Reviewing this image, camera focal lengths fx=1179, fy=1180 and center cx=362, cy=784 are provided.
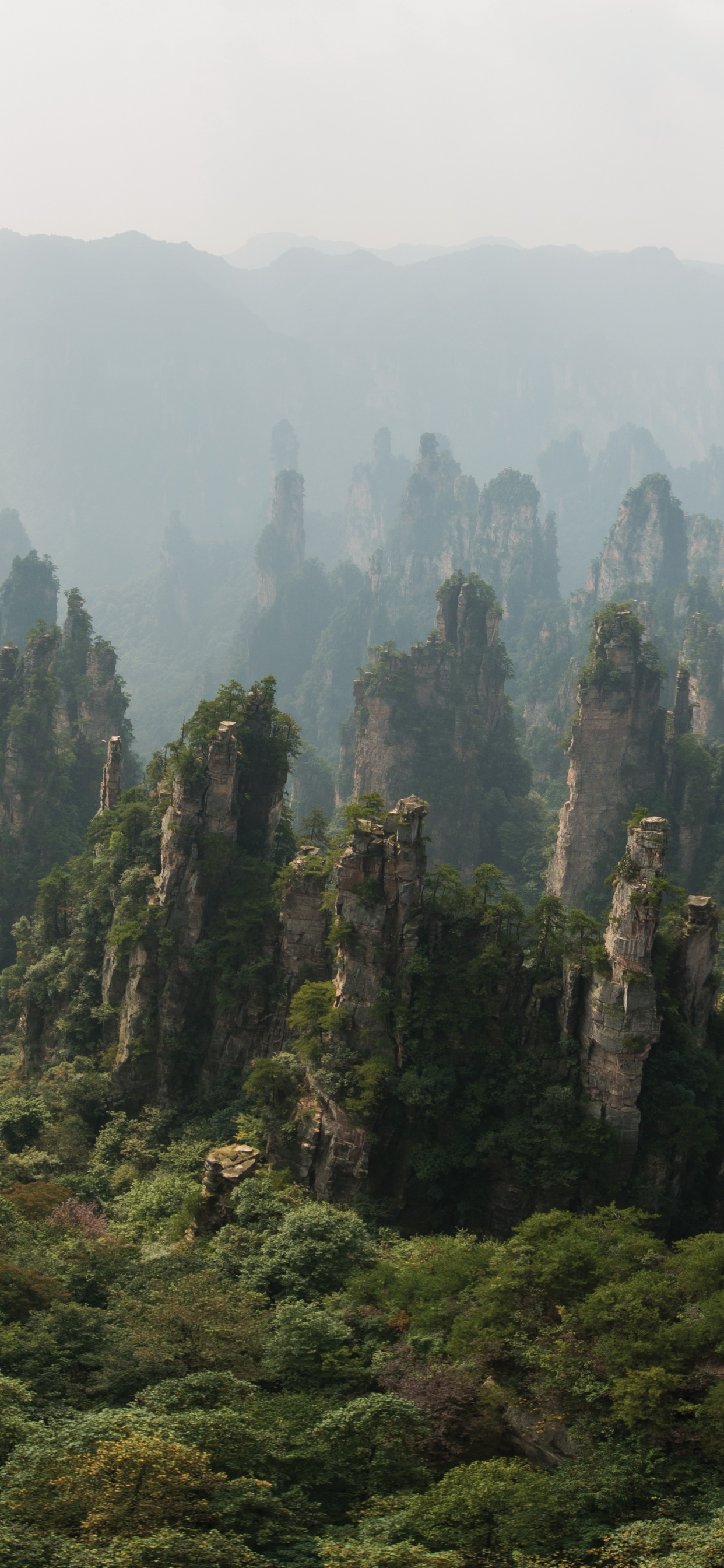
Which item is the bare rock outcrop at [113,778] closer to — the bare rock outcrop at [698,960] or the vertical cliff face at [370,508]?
the bare rock outcrop at [698,960]

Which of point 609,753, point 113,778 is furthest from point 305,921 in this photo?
point 609,753

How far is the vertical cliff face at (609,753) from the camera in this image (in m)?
58.3

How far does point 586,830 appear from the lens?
58562mm

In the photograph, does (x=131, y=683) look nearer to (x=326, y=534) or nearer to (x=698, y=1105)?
(x=326, y=534)

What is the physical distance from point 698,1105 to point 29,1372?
53.1 ft

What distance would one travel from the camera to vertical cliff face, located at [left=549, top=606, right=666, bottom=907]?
58.3 m

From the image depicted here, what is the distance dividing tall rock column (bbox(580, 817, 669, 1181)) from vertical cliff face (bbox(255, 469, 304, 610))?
114 meters

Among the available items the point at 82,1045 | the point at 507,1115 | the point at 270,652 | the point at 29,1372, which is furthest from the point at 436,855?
the point at 270,652

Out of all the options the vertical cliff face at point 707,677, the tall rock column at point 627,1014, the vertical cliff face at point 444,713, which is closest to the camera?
the tall rock column at point 627,1014

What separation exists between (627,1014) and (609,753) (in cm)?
3424

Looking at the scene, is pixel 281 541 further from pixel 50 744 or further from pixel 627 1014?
pixel 627 1014

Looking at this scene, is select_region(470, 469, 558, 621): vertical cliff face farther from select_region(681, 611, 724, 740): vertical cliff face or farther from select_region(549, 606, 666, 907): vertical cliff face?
select_region(549, 606, 666, 907): vertical cliff face

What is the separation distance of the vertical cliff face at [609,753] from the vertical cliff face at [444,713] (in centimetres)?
1262

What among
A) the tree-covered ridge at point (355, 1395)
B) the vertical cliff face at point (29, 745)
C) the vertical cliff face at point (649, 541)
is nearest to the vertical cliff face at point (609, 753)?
the vertical cliff face at point (29, 745)
